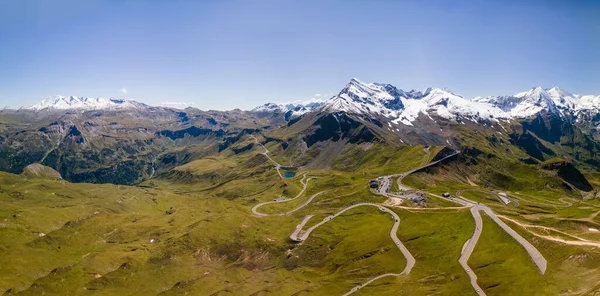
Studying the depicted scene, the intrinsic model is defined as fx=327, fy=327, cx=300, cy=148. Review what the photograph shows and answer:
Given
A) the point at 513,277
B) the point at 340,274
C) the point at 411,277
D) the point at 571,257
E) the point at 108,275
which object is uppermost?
the point at 571,257

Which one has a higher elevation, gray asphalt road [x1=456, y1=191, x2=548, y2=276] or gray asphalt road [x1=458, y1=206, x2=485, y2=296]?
gray asphalt road [x1=456, y1=191, x2=548, y2=276]

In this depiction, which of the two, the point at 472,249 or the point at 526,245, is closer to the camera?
the point at 526,245

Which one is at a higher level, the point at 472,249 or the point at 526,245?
the point at 526,245

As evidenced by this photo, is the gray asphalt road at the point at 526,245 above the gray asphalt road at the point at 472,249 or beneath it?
above

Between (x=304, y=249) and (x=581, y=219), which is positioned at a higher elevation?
(x=581, y=219)

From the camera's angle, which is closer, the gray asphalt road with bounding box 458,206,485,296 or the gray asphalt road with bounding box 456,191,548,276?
the gray asphalt road with bounding box 456,191,548,276

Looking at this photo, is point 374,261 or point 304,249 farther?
point 304,249

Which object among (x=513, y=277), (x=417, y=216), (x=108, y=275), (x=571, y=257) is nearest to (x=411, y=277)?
(x=513, y=277)

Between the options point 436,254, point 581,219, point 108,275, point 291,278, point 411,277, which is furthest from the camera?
point 108,275

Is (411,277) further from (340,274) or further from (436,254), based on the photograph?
(340,274)

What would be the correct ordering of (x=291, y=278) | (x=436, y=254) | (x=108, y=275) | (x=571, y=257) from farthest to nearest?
(x=108, y=275) → (x=291, y=278) → (x=436, y=254) → (x=571, y=257)

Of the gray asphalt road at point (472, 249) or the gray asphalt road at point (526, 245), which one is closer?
the gray asphalt road at point (526, 245)
